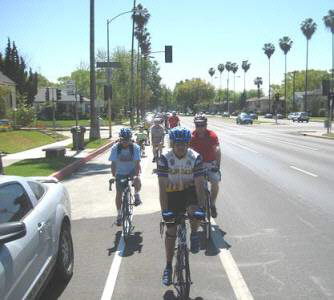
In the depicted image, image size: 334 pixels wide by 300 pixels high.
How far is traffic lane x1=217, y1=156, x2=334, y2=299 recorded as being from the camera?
5.73m

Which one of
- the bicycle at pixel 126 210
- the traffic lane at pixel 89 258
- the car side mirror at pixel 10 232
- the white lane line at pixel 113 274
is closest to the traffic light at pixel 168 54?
the traffic lane at pixel 89 258

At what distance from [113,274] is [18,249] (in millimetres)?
2129

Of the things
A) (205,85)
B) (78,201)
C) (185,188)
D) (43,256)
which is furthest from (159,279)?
(205,85)

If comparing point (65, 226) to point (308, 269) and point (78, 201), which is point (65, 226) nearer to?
point (308, 269)

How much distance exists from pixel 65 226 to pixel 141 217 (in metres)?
3.50

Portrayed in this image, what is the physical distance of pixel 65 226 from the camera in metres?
6.24

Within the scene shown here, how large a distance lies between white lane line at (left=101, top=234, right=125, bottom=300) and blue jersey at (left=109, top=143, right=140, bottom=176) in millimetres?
1246

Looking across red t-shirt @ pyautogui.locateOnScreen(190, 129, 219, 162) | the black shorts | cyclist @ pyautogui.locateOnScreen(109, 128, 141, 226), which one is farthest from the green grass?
the black shorts

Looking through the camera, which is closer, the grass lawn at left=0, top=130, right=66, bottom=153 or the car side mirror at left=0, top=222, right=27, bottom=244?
the car side mirror at left=0, top=222, right=27, bottom=244

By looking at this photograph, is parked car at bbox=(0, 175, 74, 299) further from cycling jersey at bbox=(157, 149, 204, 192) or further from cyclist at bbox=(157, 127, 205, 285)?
cycling jersey at bbox=(157, 149, 204, 192)

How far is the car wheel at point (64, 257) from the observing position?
5.84 meters

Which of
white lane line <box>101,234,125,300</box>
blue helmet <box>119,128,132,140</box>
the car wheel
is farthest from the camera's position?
blue helmet <box>119,128,132,140</box>

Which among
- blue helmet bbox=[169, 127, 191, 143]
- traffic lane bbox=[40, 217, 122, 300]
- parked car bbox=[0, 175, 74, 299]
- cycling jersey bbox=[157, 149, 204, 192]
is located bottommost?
traffic lane bbox=[40, 217, 122, 300]

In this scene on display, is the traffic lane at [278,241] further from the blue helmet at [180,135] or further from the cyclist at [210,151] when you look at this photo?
the blue helmet at [180,135]
